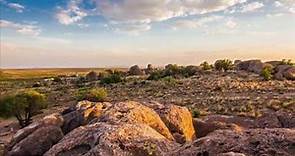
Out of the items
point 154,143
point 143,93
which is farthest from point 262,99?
point 154,143

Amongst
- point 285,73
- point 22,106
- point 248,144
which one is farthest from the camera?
point 285,73

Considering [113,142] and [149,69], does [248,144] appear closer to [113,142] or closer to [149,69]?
[113,142]

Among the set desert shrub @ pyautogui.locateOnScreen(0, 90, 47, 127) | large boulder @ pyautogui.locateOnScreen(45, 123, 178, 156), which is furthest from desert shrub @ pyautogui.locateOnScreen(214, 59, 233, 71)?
large boulder @ pyautogui.locateOnScreen(45, 123, 178, 156)

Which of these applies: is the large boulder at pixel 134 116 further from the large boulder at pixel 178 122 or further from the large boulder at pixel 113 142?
the large boulder at pixel 113 142

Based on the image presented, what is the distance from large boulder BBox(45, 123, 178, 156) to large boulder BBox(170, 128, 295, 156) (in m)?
1.19

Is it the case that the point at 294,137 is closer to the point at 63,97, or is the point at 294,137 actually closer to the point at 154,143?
the point at 154,143

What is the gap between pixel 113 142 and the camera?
9.02m

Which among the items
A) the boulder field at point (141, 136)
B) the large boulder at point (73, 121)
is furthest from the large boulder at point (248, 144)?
the large boulder at point (73, 121)

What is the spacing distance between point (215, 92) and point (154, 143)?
148 ft

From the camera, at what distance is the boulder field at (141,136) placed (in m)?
7.45

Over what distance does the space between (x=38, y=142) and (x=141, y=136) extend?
6195 millimetres

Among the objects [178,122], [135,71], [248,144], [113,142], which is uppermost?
[248,144]

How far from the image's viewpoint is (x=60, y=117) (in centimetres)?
1709

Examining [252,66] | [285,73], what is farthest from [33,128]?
[252,66]
